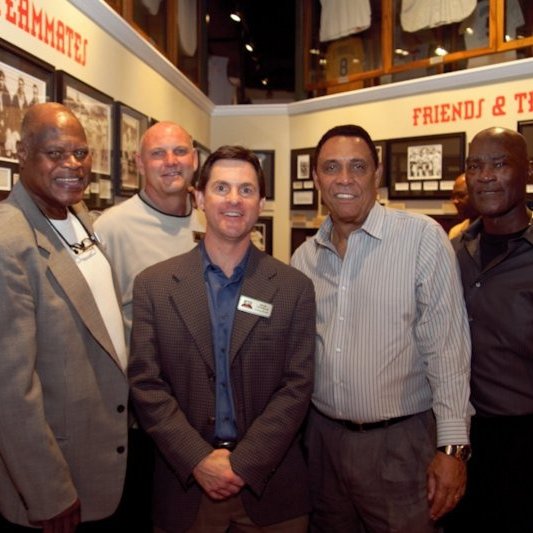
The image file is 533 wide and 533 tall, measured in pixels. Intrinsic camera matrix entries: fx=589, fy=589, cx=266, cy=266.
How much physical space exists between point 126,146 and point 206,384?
2.83 metres

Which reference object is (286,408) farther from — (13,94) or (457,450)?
(13,94)

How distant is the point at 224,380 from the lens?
1.92m

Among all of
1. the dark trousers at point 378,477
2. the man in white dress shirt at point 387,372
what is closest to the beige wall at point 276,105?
the man in white dress shirt at point 387,372

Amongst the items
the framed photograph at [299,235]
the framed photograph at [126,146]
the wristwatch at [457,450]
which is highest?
the framed photograph at [126,146]

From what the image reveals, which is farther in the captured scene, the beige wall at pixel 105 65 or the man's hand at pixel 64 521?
the beige wall at pixel 105 65

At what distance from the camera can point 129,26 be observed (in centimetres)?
427

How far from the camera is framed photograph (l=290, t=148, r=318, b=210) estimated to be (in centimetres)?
681

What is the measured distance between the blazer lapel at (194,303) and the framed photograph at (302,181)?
16.1 feet

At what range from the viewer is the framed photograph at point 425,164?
18.1 ft

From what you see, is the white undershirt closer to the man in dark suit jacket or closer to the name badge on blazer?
the man in dark suit jacket

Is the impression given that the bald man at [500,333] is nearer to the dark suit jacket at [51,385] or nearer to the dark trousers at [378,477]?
the dark trousers at [378,477]

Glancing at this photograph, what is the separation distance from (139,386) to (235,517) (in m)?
0.54

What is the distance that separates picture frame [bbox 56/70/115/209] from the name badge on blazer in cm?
202

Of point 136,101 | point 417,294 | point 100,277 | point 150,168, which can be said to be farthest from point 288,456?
point 136,101
